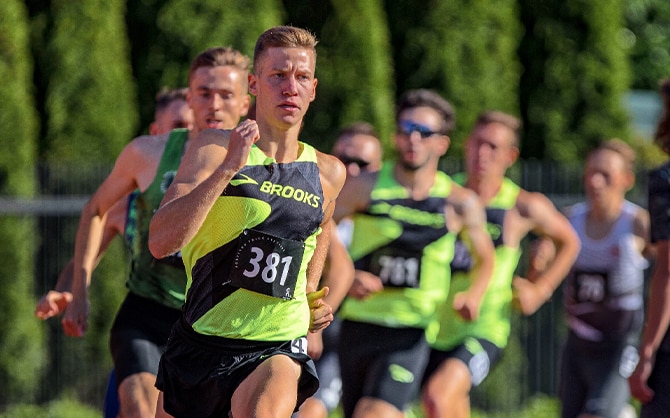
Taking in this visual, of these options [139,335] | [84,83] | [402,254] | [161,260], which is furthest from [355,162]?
[84,83]

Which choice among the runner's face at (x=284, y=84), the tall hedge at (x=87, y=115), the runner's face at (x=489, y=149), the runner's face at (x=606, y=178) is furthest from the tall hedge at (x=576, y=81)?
the runner's face at (x=284, y=84)

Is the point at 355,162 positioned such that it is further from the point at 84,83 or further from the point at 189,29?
the point at 84,83

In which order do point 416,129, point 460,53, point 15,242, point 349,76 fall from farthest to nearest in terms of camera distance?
point 460,53, point 349,76, point 15,242, point 416,129

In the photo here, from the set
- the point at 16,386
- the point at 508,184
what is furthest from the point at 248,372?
the point at 16,386

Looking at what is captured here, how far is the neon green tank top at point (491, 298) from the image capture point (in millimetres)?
8078

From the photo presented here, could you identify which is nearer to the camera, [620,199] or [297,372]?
[297,372]

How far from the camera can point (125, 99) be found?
43.3 ft

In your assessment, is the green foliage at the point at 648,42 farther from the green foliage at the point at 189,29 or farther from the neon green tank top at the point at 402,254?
the neon green tank top at the point at 402,254

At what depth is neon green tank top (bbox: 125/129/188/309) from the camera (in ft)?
20.9

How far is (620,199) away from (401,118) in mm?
2144

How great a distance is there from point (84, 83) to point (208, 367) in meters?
8.36

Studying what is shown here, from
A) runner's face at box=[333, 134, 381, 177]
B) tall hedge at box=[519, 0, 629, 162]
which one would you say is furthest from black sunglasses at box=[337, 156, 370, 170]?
tall hedge at box=[519, 0, 629, 162]

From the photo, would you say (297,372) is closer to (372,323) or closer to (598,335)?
(372,323)

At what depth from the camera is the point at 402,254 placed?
24.9 feet
